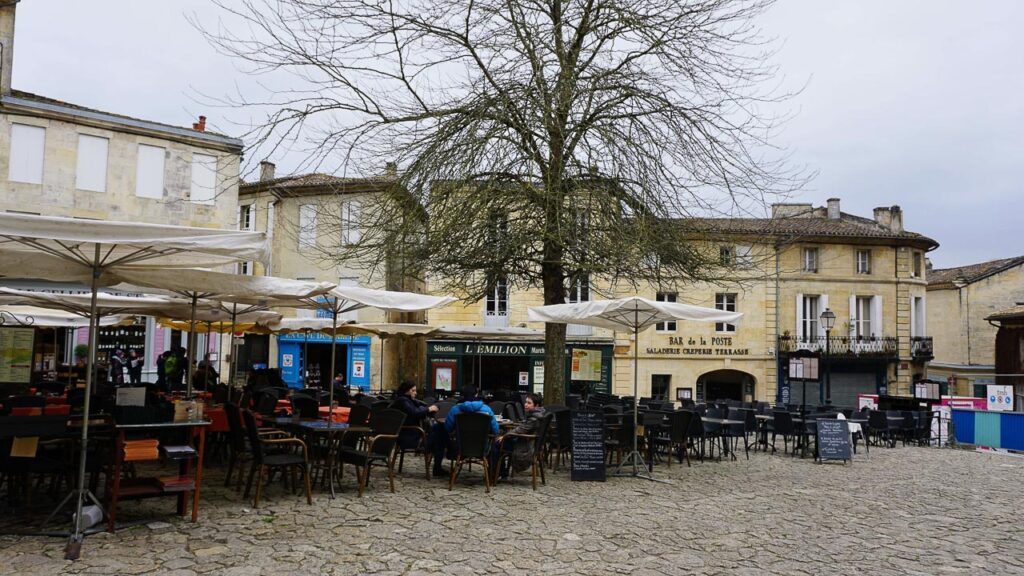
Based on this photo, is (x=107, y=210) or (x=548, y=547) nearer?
(x=548, y=547)

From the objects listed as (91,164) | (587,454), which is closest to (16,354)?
(91,164)

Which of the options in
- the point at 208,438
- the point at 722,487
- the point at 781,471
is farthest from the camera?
the point at 781,471

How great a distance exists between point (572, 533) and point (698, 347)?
76.8 ft

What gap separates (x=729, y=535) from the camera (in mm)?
6457

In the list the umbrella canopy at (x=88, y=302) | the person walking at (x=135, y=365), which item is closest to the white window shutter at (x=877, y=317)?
the person walking at (x=135, y=365)

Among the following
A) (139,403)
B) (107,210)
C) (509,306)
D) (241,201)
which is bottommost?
(139,403)

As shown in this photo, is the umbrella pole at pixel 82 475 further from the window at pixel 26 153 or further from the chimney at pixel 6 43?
the chimney at pixel 6 43

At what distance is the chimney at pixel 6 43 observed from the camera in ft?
67.1

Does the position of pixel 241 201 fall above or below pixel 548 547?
above

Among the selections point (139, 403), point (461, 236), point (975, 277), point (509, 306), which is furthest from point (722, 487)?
point (975, 277)

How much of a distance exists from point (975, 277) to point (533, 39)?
36168mm

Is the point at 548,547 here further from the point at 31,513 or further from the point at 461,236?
the point at 461,236

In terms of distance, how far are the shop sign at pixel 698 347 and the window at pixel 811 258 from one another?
16.3 ft

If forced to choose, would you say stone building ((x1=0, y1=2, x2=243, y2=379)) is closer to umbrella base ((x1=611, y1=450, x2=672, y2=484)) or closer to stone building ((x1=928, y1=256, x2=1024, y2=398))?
umbrella base ((x1=611, y1=450, x2=672, y2=484))
